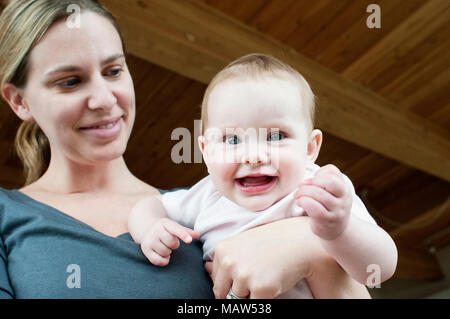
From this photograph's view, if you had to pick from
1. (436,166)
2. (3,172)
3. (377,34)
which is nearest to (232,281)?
(377,34)

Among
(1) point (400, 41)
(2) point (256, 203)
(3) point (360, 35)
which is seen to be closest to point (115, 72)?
(2) point (256, 203)

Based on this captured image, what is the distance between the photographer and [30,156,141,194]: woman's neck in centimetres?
107

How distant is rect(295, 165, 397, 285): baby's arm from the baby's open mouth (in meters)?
0.14

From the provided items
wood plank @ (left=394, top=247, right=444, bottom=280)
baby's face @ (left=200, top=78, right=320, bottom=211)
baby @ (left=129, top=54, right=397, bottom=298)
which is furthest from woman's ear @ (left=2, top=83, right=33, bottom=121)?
wood plank @ (left=394, top=247, right=444, bottom=280)

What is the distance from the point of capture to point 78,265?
0.76 meters

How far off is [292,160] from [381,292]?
5702mm

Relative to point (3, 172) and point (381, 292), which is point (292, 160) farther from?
point (381, 292)

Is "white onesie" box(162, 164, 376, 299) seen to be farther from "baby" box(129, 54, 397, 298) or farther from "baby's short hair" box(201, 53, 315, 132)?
"baby's short hair" box(201, 53, 315, 132)

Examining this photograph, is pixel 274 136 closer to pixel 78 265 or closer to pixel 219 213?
pixel 219 213

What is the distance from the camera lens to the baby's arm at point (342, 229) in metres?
0.59

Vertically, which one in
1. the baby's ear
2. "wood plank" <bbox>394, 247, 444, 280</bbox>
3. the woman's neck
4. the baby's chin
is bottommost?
the baby's chin

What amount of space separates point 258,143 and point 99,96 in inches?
13.5

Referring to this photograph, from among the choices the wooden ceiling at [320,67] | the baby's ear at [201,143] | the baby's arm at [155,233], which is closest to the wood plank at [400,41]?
the wooden ceiling at [320,67]

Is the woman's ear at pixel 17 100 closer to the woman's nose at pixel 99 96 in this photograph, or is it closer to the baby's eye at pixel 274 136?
the woman's nose at pixel 99 96
